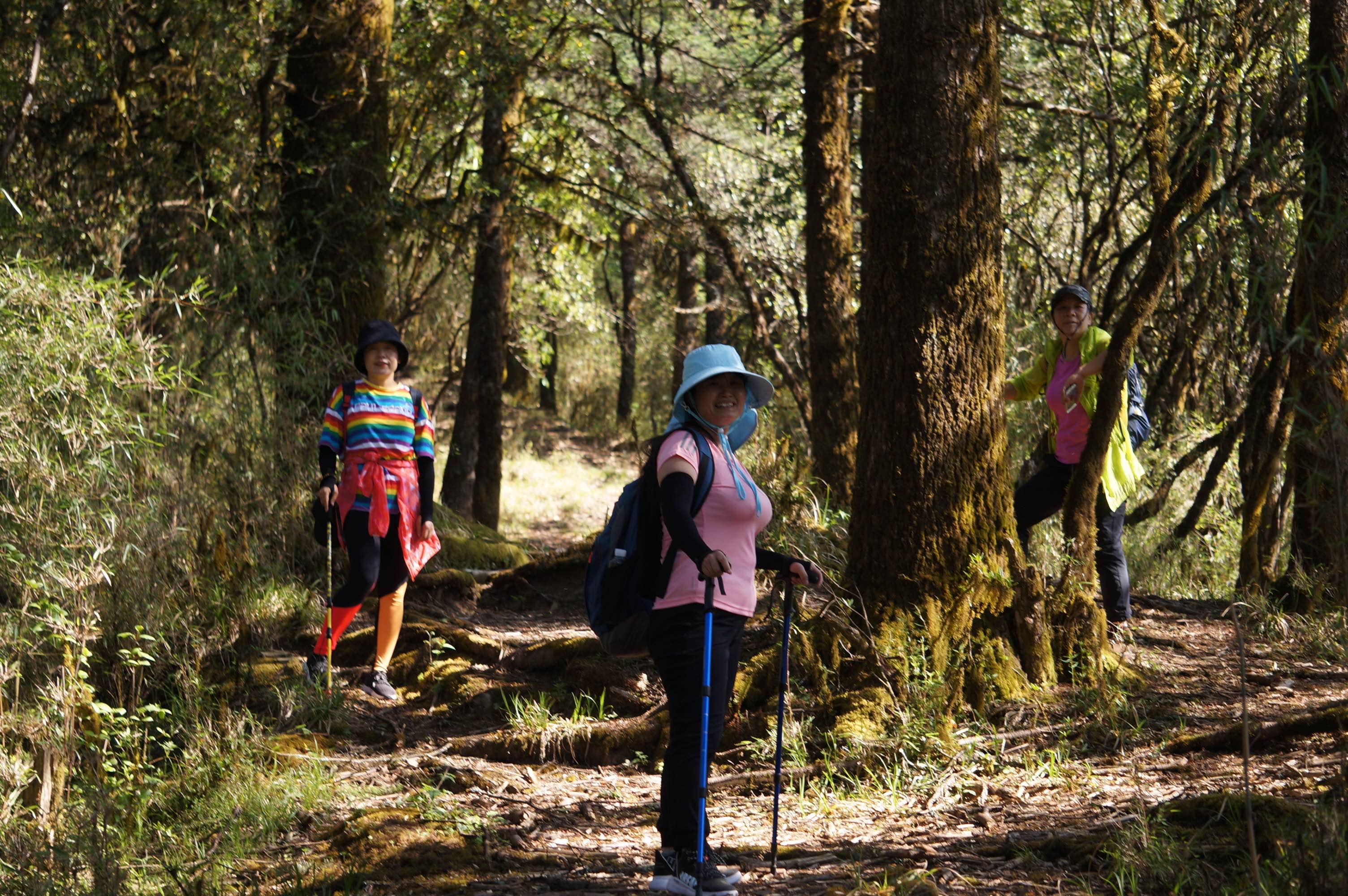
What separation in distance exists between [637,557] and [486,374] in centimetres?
1051

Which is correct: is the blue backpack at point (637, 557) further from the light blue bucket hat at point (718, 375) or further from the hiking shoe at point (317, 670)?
the hiking shoe at point (317, 670)

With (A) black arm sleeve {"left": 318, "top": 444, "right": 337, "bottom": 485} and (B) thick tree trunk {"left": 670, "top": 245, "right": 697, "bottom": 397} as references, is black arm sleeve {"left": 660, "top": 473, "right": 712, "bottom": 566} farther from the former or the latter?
(B) thick tree trunk {"left": 670, "top": 245, "right": 697, "bottom": 397}

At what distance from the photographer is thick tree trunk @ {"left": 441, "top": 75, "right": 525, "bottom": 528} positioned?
1326cm

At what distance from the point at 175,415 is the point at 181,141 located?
8.92 ft

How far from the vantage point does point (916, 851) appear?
4.52 metres

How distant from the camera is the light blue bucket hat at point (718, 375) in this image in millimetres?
4465

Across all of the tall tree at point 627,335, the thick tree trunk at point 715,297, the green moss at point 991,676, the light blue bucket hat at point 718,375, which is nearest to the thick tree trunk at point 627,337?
the tall tree at point 627,335

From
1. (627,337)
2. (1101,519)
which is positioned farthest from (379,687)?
(627,337)

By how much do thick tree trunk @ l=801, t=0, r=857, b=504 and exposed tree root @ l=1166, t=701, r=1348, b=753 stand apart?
493 centimetres

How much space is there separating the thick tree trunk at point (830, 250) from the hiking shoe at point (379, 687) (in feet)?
13.6

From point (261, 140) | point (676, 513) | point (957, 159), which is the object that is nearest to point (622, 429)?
point (261, 140)

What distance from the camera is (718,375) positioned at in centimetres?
451

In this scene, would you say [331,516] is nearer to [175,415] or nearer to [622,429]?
[175,415]

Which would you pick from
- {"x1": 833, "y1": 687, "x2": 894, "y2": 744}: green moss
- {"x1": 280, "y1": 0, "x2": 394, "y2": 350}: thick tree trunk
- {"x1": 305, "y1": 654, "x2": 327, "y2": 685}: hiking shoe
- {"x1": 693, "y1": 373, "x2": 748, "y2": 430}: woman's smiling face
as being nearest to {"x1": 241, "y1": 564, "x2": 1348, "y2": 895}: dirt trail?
{"x1": 833, "y1": 687, "x2": 894, "y2": 744}: green moss
